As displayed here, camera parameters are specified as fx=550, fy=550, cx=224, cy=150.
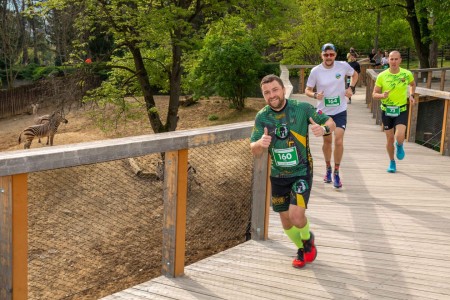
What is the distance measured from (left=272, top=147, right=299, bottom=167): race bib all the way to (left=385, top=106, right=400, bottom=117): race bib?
14.2ft

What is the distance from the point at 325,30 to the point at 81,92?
60.5 ft

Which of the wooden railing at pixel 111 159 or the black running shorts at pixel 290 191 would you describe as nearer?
the wooden railing at pixel 111 159

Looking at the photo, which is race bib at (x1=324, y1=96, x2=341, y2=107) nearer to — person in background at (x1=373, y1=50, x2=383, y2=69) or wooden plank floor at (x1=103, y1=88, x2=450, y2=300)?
wooden plank floor at (x1=103, y1=88, x2=450, y2=300)

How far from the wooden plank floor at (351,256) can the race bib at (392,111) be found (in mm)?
998

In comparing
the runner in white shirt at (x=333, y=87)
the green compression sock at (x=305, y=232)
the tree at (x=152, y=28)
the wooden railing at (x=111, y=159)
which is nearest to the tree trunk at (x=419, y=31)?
the tree at (x=152, y=28)

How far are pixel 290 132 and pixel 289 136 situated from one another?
0.03 metres

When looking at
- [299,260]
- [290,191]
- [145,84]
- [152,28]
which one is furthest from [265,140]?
[145,84]

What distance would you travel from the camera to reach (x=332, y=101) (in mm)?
7258

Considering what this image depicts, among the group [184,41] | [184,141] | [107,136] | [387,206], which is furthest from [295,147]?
[107,136]

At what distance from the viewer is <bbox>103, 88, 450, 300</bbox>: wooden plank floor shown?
4160 mm

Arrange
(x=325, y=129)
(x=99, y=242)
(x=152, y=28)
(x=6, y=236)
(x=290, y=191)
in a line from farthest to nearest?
(x=152, y=28)
(x=99, y=242)
(x=290, y=191)
(x=325, y=129)
(x=6, y=236)

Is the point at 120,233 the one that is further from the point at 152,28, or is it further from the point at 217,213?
the point at 152,28

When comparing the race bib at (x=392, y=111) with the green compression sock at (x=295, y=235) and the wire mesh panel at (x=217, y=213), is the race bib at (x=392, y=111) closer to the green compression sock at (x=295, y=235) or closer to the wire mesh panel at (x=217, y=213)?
the wire mesh panel at (x=217, y=213)

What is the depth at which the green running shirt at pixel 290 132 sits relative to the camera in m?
4.41
